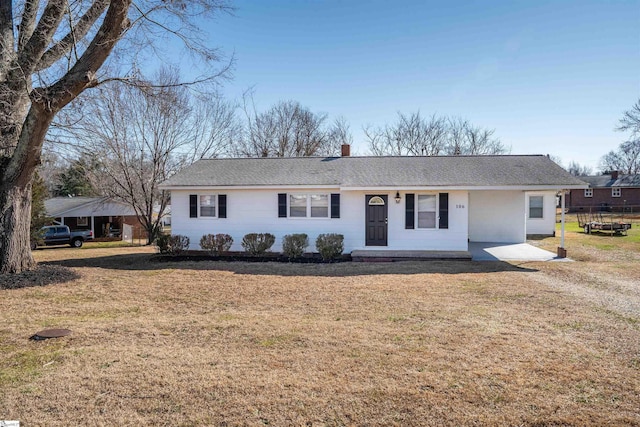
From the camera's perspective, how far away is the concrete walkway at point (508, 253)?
511 inches

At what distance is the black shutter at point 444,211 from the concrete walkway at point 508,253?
5.02ft

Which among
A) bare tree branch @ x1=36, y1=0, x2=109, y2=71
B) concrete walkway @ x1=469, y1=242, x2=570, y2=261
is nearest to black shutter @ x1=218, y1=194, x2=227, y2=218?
bare tree branch @ x1=36, y1=0, x2=109, y2=71

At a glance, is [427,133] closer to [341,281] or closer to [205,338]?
[341,281]

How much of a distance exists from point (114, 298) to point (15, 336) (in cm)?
250

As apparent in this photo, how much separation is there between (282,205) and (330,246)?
2.74 metres

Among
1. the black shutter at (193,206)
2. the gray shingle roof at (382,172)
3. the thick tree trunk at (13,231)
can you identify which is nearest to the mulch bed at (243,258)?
the black shutter at (193,206)

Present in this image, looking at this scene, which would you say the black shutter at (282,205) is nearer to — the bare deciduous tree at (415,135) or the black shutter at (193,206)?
the black shutter at (193,206)

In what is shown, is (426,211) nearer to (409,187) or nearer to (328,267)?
(409,187)

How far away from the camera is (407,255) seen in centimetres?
1291

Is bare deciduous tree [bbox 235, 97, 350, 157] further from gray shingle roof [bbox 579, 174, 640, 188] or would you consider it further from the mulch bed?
gray shingle roof [bbox 579, 174, 640, 188]

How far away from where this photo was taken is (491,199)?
1727 cm

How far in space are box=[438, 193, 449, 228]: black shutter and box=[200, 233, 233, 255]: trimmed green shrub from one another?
8.04 metres

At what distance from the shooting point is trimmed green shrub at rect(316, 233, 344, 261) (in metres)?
12.9

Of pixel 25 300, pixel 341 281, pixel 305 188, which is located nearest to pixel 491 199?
pixel 305 188
